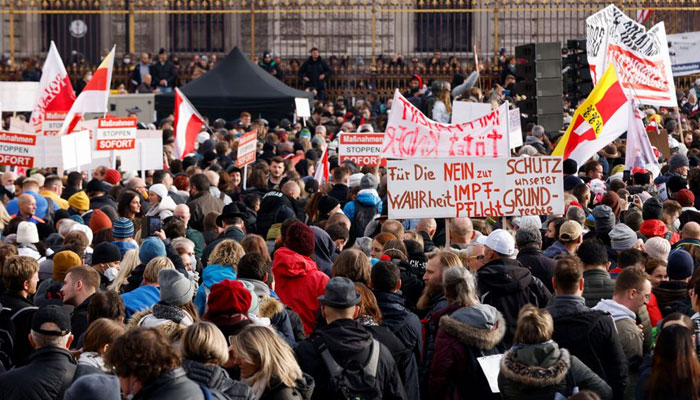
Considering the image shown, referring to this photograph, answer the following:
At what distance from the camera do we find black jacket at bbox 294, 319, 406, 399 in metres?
6.04

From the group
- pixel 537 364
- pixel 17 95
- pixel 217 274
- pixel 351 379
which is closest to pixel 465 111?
pixel 17 95

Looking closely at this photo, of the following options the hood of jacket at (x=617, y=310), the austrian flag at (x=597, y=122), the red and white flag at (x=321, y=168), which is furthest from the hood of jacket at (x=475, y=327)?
the red and white flag at (x=321, y=168)

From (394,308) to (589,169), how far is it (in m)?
7.12

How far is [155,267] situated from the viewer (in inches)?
295

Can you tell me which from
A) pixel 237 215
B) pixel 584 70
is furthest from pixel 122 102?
pixel 237 215

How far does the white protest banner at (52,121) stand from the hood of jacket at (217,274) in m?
10.5

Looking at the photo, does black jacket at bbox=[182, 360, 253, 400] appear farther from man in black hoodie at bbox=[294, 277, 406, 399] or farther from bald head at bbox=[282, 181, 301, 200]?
bald head at bbox=[282, 181, 301, 200]

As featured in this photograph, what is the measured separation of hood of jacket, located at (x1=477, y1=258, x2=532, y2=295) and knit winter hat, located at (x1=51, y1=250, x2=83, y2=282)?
2.54 metres

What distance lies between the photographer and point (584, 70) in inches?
911

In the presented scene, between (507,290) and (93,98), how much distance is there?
11665 millimetres

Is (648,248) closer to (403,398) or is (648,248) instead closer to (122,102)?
(403,398)

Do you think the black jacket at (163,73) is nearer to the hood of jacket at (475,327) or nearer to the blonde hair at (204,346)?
the hood of jacket at (475,327)

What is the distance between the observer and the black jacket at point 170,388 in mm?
4898

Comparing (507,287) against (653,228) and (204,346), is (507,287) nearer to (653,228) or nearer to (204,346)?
(204,346)
